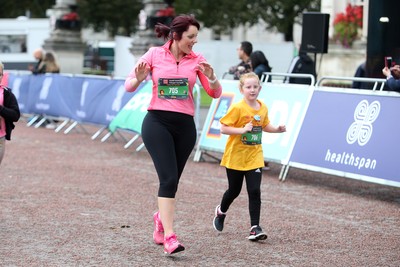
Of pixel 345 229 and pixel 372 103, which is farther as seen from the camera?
pixel 372 103

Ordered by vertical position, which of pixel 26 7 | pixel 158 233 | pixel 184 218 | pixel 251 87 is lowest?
pixel 26 7

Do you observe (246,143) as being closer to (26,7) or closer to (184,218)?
(184,218)

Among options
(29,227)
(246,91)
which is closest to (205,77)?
(246,91)

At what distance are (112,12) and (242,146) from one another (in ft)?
143

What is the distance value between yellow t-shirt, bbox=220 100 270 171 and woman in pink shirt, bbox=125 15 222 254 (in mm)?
860

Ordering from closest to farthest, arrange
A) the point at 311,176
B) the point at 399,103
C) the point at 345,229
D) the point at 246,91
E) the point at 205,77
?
the point at 205,77
the point at 246,91
the point at 345,229
the point at 399,103
the point at 311,176

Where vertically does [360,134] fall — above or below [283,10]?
above

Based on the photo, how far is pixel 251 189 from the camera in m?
8.54

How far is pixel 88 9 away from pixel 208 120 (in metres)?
37.0

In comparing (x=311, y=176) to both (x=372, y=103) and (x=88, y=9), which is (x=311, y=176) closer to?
(x=372, y=103)

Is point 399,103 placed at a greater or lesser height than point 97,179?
greater

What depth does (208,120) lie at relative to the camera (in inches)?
591

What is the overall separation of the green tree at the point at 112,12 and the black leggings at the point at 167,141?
42.6 m

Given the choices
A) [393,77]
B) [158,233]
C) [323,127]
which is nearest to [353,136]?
[323,127]
